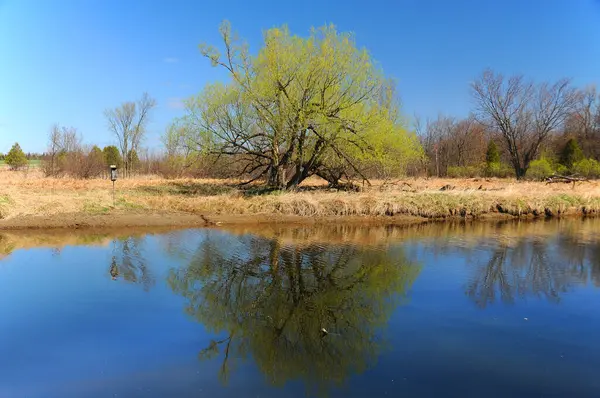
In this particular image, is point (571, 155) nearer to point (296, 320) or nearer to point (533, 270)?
point (533, 270)

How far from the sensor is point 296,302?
8773 mm

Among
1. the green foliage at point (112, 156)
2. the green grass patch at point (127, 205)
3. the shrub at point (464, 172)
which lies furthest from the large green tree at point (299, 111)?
the green foliage at point (112, 156)

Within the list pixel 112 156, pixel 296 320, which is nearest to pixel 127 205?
pixel 296 320

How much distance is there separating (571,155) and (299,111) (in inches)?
1381

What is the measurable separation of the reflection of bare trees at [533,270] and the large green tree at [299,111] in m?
9.59

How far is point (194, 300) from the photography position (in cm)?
888

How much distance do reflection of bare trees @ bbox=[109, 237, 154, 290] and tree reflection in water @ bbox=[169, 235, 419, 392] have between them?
0.72 m

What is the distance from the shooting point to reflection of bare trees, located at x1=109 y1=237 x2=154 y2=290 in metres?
10.4

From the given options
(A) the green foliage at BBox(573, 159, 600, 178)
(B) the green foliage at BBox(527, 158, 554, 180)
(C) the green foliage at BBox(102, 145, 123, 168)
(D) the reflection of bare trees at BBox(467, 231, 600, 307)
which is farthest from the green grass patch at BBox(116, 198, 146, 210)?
(A) the green foliage at BBox(573, 159, 600, 178)

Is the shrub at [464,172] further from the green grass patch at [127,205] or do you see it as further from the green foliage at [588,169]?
the green grass patch at [127,205]

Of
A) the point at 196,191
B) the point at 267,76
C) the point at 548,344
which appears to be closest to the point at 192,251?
the point at 548,344

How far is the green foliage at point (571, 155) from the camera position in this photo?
44375mm

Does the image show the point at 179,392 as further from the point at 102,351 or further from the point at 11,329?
the point at 11,329

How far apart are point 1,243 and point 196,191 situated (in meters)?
12.2
